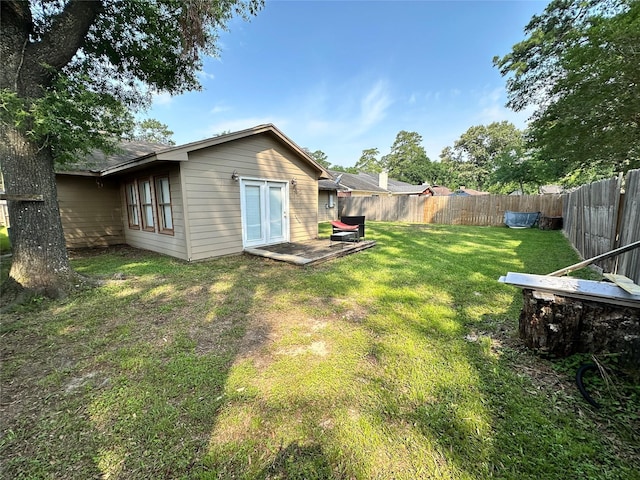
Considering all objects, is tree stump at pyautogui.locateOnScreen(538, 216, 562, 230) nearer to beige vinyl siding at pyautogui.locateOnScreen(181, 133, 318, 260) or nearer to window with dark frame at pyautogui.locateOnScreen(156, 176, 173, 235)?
beige vinyl siding at pyautogui.locateOnScreen(181, 133, 318, 260)

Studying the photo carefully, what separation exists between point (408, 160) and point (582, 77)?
4638 centimetres

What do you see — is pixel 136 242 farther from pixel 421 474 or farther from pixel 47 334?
pixel 421 474

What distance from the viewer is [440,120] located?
2566cm

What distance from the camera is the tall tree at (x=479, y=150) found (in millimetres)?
44312

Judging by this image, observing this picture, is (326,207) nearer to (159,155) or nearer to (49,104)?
(159,155)

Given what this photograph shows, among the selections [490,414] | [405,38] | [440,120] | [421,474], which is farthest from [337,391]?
[440,120]

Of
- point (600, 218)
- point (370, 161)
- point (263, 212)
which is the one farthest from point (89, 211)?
point (370, 161)

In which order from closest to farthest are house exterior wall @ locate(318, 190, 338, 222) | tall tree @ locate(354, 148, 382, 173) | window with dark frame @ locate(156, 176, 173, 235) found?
1. window with dark frame @ locate(156, 176, 173, 235)
2. house exterior wall @ locate(318, 190, 338, 222)
3. tall tree @ locate(354, 148, 382, 173)

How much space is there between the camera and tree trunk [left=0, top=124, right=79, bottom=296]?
3.97m

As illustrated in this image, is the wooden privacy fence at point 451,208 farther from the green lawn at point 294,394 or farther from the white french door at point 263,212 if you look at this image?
the green lawn at point 294,394

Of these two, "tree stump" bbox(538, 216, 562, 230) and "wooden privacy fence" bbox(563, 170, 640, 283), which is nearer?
"wooden privacy fence" bbox(563, 170, 640, 283)

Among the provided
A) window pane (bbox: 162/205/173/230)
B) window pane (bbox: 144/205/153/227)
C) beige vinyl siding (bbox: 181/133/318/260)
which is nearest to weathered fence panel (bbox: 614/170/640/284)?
beige vinyl siding (bbox: 181/133/318/260)

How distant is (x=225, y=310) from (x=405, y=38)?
15.4m

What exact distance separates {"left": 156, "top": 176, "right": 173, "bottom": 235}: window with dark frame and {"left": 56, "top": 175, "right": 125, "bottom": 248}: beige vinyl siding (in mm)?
3332
